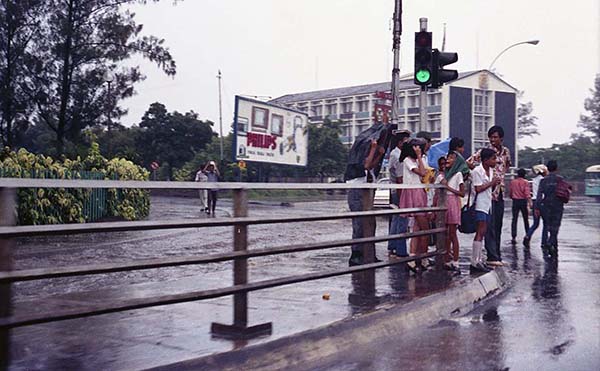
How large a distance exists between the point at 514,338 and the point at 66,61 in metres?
22.2

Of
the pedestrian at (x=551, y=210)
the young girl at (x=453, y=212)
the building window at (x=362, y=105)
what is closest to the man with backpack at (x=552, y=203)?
the pedestrian at (x=551, y=210)

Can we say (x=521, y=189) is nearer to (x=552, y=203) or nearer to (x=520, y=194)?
(x=520, y=194)

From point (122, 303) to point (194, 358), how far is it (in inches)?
23.2

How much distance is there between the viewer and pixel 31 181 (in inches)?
153

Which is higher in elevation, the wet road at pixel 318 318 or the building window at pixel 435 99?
the building window at pixel 435 99

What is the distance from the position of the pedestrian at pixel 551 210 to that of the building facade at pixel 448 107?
62.3 meters

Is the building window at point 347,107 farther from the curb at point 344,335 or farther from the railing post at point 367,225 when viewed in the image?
the railing post at point 367,225

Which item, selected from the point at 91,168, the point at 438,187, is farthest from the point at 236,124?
the point at 438,187

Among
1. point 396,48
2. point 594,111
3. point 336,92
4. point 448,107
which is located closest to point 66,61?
point 396,48

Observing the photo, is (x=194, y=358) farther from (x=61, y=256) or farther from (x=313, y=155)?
(x=313, y=155)

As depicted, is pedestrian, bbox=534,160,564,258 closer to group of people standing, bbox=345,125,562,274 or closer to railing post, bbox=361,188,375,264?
group of people standing, bbox=345,125,562,274

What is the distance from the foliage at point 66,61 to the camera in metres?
25.2

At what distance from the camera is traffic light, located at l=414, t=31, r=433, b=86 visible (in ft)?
41.5

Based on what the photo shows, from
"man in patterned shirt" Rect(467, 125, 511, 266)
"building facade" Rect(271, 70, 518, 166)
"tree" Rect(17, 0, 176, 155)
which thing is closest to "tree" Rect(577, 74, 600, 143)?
"building facade" Rect(271, 70, 518, 166)
